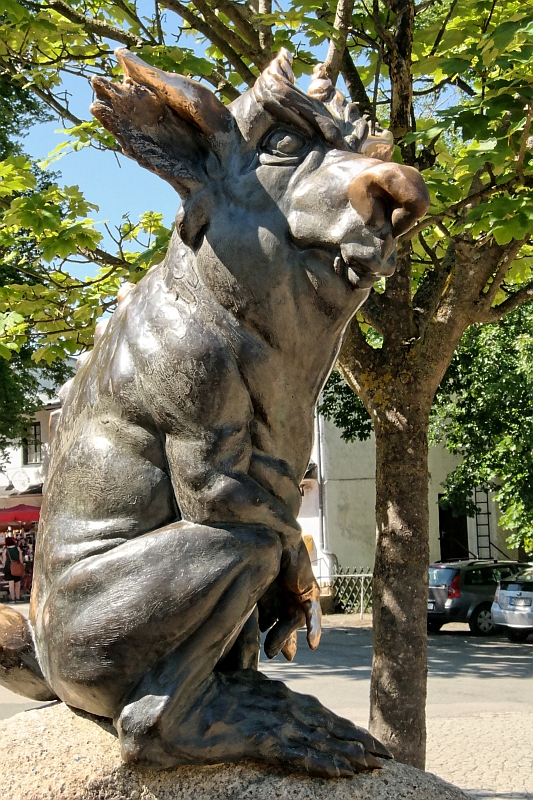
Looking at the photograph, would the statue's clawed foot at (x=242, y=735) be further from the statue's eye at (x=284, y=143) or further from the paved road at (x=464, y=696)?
the paved road at (x=464, y=696)

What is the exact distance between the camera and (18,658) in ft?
7.39

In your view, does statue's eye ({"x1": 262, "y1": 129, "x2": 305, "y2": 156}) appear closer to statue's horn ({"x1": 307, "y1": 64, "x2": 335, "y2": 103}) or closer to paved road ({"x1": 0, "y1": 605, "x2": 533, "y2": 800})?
statue's horn ({"x1": 307, "y1": 64, "x2": 335, "y2": 103})

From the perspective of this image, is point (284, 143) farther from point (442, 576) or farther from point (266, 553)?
point (442, 576)

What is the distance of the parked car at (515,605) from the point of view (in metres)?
15.5

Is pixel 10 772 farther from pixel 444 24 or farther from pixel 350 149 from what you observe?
pixel 444 24

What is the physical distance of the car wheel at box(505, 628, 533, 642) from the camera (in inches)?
620

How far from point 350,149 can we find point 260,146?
221 mm

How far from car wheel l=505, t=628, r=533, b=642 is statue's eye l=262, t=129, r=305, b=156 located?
15.1 metres

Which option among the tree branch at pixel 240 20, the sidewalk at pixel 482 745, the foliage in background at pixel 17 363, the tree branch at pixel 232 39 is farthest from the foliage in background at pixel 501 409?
the tree branch at pixel 232 39

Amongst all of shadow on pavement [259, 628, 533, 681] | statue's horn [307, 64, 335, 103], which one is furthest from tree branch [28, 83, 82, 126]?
shadow on pavement [259, 628, 533, 681]

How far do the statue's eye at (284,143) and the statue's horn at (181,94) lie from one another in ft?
0.38

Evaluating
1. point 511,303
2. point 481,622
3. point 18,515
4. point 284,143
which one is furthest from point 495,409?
point 284,143

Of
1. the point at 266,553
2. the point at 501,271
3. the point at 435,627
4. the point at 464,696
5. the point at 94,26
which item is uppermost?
the point at 94,26

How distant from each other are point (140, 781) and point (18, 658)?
512 millimetres
